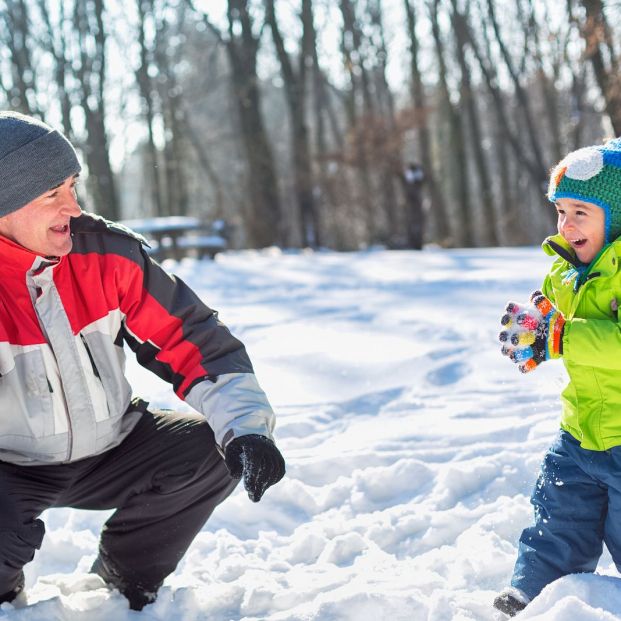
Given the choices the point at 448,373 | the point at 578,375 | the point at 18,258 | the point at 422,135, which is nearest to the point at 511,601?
the point at 578,375

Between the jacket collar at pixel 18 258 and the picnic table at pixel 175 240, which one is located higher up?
the jacket collar at pixel 18 258

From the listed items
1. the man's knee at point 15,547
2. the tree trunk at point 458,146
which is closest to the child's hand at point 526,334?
the man's knee at point 15,547

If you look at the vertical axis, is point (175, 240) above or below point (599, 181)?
below

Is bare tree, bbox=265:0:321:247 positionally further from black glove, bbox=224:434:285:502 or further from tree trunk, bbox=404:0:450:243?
black glove, bbox=224:434:285:502

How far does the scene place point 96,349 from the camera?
2211mm

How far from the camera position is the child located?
1.94m

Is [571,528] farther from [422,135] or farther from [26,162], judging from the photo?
[422,135]

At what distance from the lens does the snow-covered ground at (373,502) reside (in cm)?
219

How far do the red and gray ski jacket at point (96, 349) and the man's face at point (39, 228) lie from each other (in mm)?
42

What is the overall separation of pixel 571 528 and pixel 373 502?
0.97 meters

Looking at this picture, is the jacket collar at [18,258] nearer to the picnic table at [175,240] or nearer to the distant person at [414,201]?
the picnic table at [175,240]

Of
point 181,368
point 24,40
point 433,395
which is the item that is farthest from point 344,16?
point 181,368

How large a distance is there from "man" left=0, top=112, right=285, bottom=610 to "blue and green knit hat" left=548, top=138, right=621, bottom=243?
960 millimetres

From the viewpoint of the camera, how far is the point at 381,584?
7.35ft
